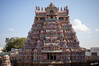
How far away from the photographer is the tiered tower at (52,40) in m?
34.7

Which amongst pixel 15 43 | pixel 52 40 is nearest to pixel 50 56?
pixel 52 40

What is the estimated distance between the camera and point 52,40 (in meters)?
35.6

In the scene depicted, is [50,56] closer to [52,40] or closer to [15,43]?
[52,40]

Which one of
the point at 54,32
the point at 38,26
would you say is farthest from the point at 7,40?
the point at 54,32

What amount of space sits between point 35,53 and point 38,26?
10727 millimetres

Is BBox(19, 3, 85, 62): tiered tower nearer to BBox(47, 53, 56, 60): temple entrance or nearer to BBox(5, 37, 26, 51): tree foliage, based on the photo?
BBox(47, 53, 56, 60): temple entrance

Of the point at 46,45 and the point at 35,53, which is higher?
the point at 46,45

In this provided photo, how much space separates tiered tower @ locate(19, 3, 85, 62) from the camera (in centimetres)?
3466

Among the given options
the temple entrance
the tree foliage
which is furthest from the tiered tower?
→ the tree foliage

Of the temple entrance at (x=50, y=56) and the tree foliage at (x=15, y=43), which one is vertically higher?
the tree foliage at (x=15, y=43)

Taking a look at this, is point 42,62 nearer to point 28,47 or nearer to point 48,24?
point 28,47

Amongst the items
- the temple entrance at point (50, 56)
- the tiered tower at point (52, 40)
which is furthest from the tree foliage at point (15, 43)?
the temple entrance at point (50, 56)

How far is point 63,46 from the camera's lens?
35.3 meters

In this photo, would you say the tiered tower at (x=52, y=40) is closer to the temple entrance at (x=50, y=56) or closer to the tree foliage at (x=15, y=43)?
the temple entrance at (x=50, y=56)
